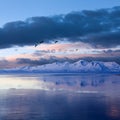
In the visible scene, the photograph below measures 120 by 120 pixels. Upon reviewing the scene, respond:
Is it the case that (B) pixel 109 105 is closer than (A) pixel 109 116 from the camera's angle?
No

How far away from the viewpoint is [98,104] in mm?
38219

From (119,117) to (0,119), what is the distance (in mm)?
10165

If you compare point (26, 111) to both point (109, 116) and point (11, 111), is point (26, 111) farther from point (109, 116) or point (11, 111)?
point (109, 116)

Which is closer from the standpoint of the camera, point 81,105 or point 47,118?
point 47,118

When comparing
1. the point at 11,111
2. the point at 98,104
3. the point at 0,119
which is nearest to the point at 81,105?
the point at 98,104

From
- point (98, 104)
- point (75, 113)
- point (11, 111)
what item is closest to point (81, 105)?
point (98, 104)

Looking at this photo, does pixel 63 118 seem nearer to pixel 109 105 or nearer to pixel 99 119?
pixel 99 119

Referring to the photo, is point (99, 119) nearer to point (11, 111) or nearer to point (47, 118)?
point (47, 118)

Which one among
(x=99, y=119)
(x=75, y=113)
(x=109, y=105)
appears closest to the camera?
(x=99, y=119)

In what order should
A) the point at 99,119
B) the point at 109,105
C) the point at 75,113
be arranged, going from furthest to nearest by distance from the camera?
the point at 109,105, the point at 75,113, the point at 99,119

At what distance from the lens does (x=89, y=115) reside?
31094mm

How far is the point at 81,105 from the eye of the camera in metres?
37.5

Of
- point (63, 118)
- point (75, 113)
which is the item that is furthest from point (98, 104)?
point (63, 118)

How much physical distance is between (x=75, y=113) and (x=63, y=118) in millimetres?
2790
